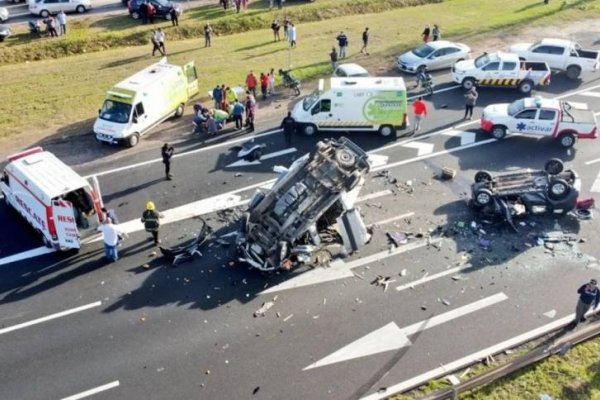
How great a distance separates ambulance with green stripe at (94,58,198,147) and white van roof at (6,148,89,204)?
536cm

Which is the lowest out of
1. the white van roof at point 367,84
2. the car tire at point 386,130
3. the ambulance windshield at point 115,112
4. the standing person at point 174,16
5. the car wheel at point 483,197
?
the car wheel at point 483,197

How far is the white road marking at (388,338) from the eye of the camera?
49.5 ft

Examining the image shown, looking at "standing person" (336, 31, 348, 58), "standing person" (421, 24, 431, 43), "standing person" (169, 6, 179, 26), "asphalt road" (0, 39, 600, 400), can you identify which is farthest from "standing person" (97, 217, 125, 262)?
"standing person" (421, 24, 431, 43)

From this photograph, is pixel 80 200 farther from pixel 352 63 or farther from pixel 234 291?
pixel 352 63

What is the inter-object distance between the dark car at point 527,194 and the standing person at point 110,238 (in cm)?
1164

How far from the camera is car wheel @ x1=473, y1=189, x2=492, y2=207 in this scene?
780 inches

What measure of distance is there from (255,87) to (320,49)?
323 inches

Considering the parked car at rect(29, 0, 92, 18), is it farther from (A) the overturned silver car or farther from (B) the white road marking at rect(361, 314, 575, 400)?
(B) the white road marking at rect(361, 314, 575, 400)

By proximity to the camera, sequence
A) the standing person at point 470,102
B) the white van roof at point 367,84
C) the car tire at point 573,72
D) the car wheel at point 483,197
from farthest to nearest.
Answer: the car tire at point 573,72, the standing person at point 470,102, the white van roof at point 367,84, the car wheel at point 483,197

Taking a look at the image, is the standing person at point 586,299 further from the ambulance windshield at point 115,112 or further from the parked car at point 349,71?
the ambulance windshield at point 115,112

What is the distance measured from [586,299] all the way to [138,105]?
1844 centimetres

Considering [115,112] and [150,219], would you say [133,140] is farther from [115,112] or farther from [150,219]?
[150,219]

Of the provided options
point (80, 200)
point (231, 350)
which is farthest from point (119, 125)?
point (231, 350)

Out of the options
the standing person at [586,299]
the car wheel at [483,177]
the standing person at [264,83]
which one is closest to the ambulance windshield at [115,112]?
the standing person at [264,83]
